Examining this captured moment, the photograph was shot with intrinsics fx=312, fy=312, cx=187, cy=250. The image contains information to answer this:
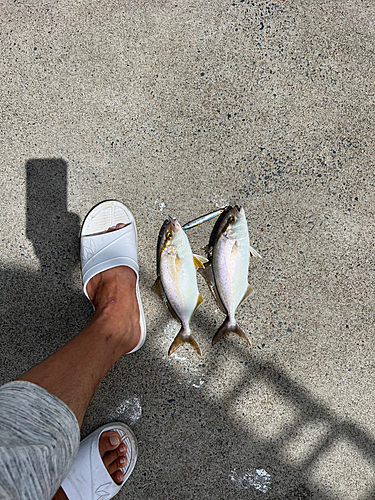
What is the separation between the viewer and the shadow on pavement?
239 centimetres

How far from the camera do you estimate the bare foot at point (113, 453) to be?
234cm

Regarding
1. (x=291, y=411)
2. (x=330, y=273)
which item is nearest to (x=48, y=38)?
(x=330, y=273)

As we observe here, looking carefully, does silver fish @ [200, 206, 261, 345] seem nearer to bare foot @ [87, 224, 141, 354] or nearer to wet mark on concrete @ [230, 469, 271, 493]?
bare foot @ [87, 224, 141, 354]

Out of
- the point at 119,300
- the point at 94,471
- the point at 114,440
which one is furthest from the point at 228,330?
the point at 94,471

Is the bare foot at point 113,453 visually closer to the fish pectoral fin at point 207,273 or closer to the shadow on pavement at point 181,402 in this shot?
the shadow on pavement at point 181,402

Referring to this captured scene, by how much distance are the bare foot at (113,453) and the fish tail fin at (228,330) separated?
105 centimetres

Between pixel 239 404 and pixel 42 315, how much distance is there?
1694mm

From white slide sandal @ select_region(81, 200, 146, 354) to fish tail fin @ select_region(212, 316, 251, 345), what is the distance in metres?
0.55

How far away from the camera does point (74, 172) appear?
8.05 ft

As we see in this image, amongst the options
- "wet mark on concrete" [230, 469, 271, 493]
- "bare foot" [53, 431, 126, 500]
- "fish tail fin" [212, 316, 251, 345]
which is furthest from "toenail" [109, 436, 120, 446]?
"fish tail fin" [212, 316, 251, 345]

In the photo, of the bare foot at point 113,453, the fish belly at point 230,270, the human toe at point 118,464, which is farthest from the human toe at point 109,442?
the fish belly at point 230,270

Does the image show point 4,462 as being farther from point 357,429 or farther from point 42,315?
point 357,429

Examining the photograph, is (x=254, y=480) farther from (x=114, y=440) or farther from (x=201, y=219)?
(x=201, y=219)

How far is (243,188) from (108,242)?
43.7 inches
